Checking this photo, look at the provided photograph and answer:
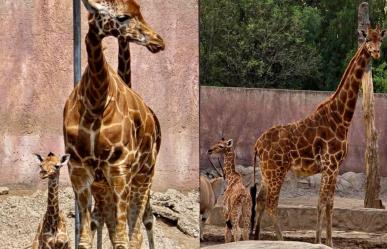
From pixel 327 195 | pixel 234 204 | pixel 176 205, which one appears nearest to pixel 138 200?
pixel 176 205

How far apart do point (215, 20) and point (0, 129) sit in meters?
12.0

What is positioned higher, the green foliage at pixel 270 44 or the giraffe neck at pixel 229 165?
the green foliage at pixel 270 44

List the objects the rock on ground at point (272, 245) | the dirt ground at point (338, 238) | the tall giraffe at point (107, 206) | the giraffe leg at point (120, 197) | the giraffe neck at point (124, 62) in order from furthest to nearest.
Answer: the dirt ground at point (338, 238), the rock on ground at point (272, 245), the giraffe neck at point (124, 62), the tall giraffe at point (107, 206), the giraffe leg at point (120, 197)

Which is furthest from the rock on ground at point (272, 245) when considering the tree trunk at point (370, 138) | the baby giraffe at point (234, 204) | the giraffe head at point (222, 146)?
the tree trunk at point (370, 138)

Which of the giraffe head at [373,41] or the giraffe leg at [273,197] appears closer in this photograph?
the giraffe head at [373,41]

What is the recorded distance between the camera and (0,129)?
6.53 meters

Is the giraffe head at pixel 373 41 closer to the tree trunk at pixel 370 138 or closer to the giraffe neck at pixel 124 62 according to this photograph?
the giraffe neck at pixel 124 62

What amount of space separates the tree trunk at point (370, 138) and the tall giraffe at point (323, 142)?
2.72 m

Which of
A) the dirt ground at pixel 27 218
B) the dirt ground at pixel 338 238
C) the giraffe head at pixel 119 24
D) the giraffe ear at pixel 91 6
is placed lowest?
the dirt ground at pixel 338 238

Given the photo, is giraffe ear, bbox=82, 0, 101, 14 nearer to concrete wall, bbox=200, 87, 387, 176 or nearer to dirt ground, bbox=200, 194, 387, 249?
dirt ground, bbox=200, 194, 387, 249

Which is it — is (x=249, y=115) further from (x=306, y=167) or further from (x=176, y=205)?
(x=176, y=205)

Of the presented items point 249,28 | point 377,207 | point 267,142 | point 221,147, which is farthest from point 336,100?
point 249,28

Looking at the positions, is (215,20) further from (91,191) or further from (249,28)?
(91,191)

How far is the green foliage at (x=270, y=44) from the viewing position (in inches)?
717
